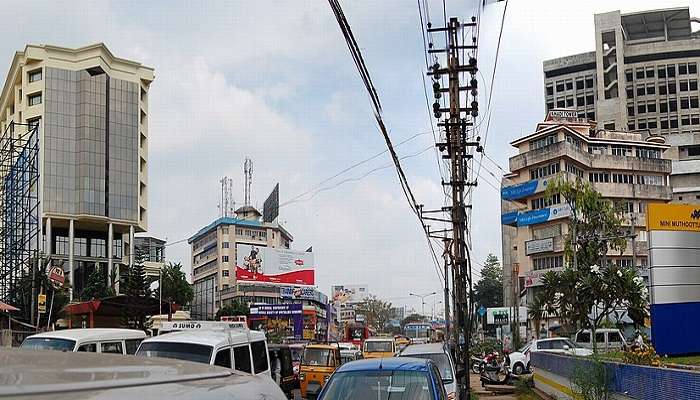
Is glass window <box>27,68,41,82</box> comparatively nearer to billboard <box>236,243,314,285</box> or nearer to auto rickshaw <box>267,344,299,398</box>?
billboard <box>236,243,314,285</box>

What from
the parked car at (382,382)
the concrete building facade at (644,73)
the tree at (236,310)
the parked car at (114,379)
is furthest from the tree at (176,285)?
the parked car at (114,379)

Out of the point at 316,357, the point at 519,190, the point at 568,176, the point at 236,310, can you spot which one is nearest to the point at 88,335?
the point at 316,357

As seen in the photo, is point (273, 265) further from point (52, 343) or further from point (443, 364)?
point (52, 343)

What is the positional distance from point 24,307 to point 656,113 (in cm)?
8092

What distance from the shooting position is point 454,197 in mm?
23875

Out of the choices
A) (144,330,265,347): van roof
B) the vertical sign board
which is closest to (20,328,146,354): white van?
(144,330,265,347): van roof

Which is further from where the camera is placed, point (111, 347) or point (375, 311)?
point (375, 311)

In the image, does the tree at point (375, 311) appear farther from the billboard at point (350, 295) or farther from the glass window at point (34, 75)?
the glass window at point (34, 75)

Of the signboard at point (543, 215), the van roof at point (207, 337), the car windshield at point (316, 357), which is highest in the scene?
the signboard at point (543, 215)

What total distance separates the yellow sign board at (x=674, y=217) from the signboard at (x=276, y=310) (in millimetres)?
57624

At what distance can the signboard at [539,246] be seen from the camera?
238 feet

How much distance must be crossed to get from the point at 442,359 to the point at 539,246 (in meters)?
57.1

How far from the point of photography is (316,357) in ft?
85.8

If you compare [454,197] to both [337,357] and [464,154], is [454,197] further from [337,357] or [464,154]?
[337,357]
